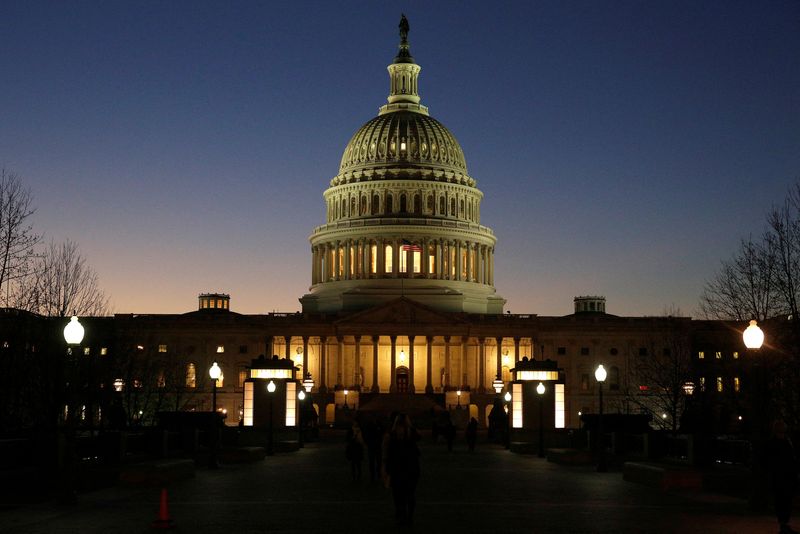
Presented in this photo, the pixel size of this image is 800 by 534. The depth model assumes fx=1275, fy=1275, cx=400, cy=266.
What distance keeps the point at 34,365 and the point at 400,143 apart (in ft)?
378

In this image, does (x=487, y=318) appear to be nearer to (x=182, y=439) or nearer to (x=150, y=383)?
(x=150, y=383)

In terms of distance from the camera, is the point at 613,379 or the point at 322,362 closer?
the point at 322,362

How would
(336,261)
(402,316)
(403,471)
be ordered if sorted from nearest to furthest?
(403,471) → (402,316) → (336,261)

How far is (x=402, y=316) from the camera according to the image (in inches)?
6216

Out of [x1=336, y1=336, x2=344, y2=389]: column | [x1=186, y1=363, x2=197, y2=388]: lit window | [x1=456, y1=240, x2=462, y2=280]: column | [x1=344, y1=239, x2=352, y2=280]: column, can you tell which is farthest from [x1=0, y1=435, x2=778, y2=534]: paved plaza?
[x1=344, y1=239, x2=352, y2=280]: column

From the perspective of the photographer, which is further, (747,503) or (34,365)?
(34,365)

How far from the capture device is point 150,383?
4274 inches

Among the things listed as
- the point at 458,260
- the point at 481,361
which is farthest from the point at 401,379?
the point at 458,260

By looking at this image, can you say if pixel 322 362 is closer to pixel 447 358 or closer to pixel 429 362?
pixel 429 362

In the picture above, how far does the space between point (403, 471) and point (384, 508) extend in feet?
14.9

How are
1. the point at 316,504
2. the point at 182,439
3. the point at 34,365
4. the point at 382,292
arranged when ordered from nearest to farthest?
1. the point at 316,504
2. the point at 182,439
3. the point at 34,365
4. the point at 382,292

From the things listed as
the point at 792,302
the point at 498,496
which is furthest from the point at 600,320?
the point at 498,496

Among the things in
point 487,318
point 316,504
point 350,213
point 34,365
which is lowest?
point 316,504

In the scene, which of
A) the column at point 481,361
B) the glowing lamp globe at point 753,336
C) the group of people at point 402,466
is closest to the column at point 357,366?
the column at point 481,361
